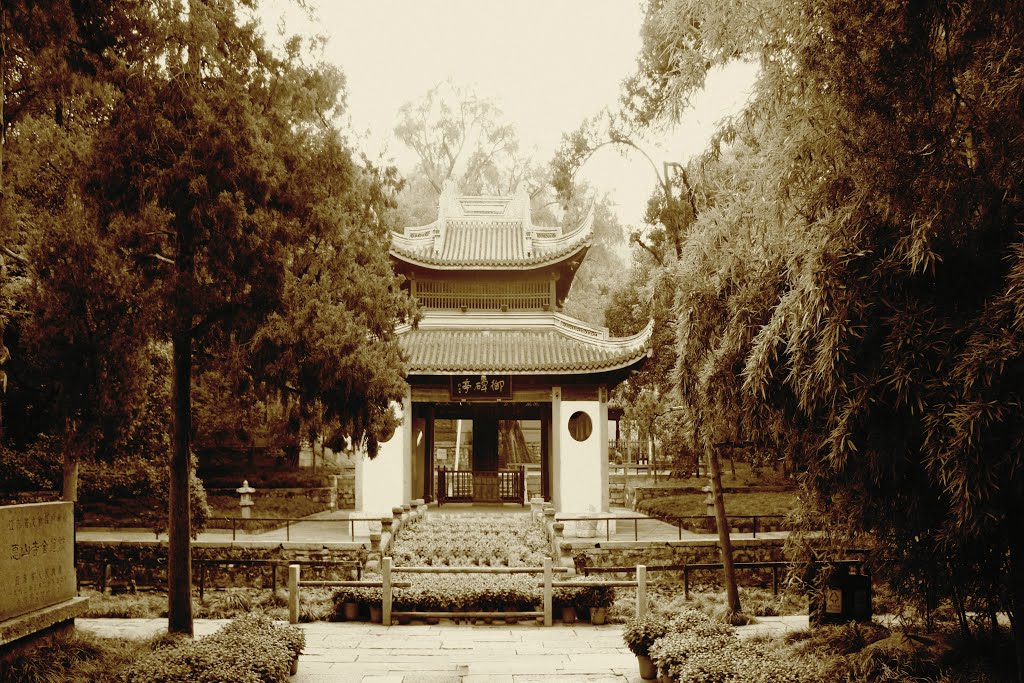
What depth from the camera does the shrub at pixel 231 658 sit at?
5820mm

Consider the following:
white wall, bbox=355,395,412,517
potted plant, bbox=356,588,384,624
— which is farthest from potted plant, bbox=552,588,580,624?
white wall, bbox=355,395,412,517

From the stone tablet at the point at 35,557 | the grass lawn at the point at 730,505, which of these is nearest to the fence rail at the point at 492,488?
the grass lawn at the point at 730,505

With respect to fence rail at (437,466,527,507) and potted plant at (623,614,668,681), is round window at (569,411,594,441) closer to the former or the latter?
fence rail at (437,466,527,507)

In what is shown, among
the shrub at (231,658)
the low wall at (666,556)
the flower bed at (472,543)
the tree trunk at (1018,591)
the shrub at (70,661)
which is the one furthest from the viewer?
the low wall at (666,556)

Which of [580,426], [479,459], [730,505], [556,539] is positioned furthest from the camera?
[730,505]

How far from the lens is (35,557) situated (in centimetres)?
678

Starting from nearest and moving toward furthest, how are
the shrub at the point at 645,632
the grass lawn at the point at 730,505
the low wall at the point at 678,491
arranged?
the shrub at the point at 645,632 < the grass lawn at the point at 730,505 < the low wall at the point at 678,491

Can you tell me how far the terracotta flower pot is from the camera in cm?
745

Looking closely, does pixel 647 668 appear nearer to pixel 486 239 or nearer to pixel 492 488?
pixel 492 488

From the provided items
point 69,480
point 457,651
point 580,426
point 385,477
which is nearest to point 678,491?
point 580,426

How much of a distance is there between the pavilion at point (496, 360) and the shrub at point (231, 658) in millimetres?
10489

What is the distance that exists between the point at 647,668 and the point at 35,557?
18.0 ft

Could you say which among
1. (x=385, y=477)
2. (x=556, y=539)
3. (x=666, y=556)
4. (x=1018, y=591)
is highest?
(x=1018, y=591)

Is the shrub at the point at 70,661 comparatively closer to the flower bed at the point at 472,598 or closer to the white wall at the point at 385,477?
the flower bed at the point at 472,598
